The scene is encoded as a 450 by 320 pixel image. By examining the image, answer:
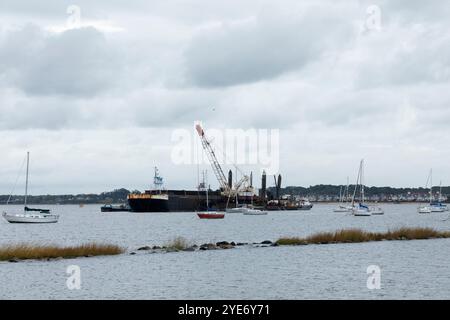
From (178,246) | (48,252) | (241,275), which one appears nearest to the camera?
(241,275)

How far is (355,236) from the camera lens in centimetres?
9781

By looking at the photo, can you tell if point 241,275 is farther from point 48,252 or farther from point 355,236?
point 355,236

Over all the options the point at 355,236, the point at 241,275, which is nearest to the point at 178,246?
the point at 241,275

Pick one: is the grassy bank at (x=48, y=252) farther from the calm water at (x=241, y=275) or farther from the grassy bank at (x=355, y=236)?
the grassy bank at (x=355, y=236)

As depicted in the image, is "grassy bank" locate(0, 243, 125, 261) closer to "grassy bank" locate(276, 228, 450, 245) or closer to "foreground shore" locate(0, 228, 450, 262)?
"foreground shore" locate(0, 228, 450, 262)

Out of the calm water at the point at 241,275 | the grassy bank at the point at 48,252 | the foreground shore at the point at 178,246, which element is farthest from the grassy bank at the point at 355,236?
the grassy bank at the point at 48,252

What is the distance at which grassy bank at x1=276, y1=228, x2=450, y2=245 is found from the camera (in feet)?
309

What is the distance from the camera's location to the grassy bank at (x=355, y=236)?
94250mm

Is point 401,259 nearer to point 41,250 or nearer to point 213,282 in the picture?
point 213,282

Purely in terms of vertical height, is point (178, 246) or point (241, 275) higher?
point (178, 246)

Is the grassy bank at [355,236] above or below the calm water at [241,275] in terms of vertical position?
above
